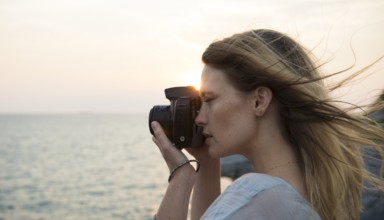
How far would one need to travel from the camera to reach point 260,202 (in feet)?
5.81

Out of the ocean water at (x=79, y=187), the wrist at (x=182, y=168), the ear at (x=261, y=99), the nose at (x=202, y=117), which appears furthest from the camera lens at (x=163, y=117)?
the ocean water at (x=79, y=187)

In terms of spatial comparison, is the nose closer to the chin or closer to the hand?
the chin

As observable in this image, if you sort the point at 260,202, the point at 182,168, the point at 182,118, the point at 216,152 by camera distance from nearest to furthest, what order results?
the point at 260,202, the point at 216,152, the point at 182,168, the point at 182,118

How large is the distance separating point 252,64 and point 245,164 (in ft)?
33.2

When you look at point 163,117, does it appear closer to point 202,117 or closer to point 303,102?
point 202,117

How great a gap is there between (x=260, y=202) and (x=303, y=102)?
46 cm

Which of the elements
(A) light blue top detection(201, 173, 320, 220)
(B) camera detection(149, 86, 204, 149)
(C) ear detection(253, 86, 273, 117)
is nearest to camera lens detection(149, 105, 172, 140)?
(B) camera detection(149, 86, 204, 149)

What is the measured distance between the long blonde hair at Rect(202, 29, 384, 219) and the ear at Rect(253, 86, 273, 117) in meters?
0.02

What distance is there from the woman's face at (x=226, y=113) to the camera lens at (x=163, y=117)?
1.47 ft

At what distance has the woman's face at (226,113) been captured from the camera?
203 cm

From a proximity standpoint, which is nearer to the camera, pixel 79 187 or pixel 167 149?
pixel 167 149

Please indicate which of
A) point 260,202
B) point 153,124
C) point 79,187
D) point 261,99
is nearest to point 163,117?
point 153,124

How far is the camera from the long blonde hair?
1982 millimetres

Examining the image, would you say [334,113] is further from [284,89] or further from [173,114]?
[173,114]
